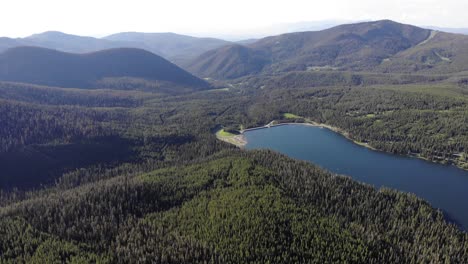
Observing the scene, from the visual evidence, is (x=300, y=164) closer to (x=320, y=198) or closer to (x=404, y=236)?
(x=320, y=198)

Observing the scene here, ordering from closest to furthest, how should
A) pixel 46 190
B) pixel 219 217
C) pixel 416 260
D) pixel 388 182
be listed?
pixel 416 260 → pixel 219 217 → pixel 46 190 → pixel 388 182

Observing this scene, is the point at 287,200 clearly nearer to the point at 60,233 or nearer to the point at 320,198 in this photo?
the point at 320,198

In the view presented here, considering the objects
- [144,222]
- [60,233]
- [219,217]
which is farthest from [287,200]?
[60,233]

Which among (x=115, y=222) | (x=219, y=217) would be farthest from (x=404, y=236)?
(x=115, y=222)

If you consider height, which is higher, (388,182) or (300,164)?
(300,164)

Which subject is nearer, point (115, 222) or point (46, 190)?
point (115, 222)

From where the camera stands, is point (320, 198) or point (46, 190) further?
point (46, 190)

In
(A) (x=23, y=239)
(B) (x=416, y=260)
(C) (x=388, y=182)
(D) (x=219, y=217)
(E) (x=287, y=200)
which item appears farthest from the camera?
(C) (x=388, y=182)

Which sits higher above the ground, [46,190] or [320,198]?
[320,198]

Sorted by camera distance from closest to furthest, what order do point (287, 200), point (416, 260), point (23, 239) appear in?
point (416, 260) → point (23, 239) → point (287, 200)

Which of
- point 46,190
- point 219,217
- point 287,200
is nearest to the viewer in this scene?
point 219,217
